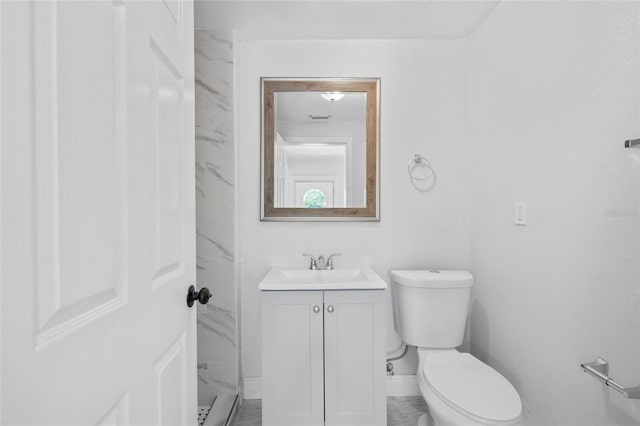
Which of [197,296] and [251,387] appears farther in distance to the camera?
[251,387]

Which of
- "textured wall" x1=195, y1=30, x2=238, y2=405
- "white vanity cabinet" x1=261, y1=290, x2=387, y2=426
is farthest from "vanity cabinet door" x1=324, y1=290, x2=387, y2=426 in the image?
"textured wall" x1=195, y1=30, x2=238, y2=405

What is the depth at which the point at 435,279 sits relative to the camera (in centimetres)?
172

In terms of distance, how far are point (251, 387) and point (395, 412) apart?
2.95 feet

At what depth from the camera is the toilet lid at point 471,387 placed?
1.16 meters

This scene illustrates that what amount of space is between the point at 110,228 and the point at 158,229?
19 centimetres

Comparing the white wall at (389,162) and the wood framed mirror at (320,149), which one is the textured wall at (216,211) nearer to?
the white wall at (389,162)

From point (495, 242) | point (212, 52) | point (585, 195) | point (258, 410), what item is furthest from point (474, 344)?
point (212, 52)

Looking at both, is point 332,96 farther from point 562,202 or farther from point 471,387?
point 471,387

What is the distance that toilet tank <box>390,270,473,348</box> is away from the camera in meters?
1.72

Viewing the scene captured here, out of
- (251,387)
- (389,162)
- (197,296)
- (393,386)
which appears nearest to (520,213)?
(389,162)

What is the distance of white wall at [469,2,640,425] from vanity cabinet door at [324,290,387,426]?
692mm

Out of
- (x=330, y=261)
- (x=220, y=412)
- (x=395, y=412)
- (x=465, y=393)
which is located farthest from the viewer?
(x=330, y=261)

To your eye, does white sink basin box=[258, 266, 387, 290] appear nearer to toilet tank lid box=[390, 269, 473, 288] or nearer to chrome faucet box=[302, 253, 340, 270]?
chrome faucet box=[302, 253, 340, 270]

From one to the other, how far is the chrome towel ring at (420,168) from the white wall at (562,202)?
1.04 ft
